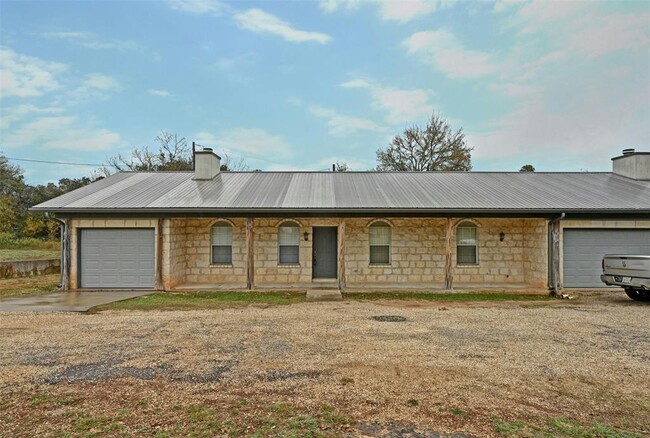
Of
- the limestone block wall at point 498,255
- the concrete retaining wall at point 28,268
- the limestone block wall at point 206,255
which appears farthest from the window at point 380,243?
the concrete retaining wall at point 28,268

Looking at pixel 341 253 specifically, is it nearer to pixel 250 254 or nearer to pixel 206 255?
pixel 250 254

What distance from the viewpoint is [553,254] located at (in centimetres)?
1253

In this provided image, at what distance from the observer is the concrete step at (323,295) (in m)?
11.2

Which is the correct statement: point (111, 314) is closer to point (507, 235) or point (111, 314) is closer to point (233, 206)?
point (233, 206)

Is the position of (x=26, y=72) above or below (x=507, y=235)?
above

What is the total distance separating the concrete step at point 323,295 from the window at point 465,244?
16.3ft

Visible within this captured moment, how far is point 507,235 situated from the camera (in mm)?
14164

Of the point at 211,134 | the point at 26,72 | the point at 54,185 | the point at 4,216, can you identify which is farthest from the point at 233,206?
the point at 54,185

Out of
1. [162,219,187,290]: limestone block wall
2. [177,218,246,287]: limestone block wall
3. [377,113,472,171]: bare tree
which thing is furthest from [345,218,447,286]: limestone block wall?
[377,113,472,171]: bare tree

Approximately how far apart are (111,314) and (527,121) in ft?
68.8

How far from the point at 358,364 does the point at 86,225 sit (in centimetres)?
1110

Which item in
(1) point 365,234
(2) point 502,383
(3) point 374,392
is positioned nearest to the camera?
(3) point 374,392

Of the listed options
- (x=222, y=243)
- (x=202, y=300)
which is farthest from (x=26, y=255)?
(x=202, y=300)

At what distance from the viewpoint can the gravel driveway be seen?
3957mm
